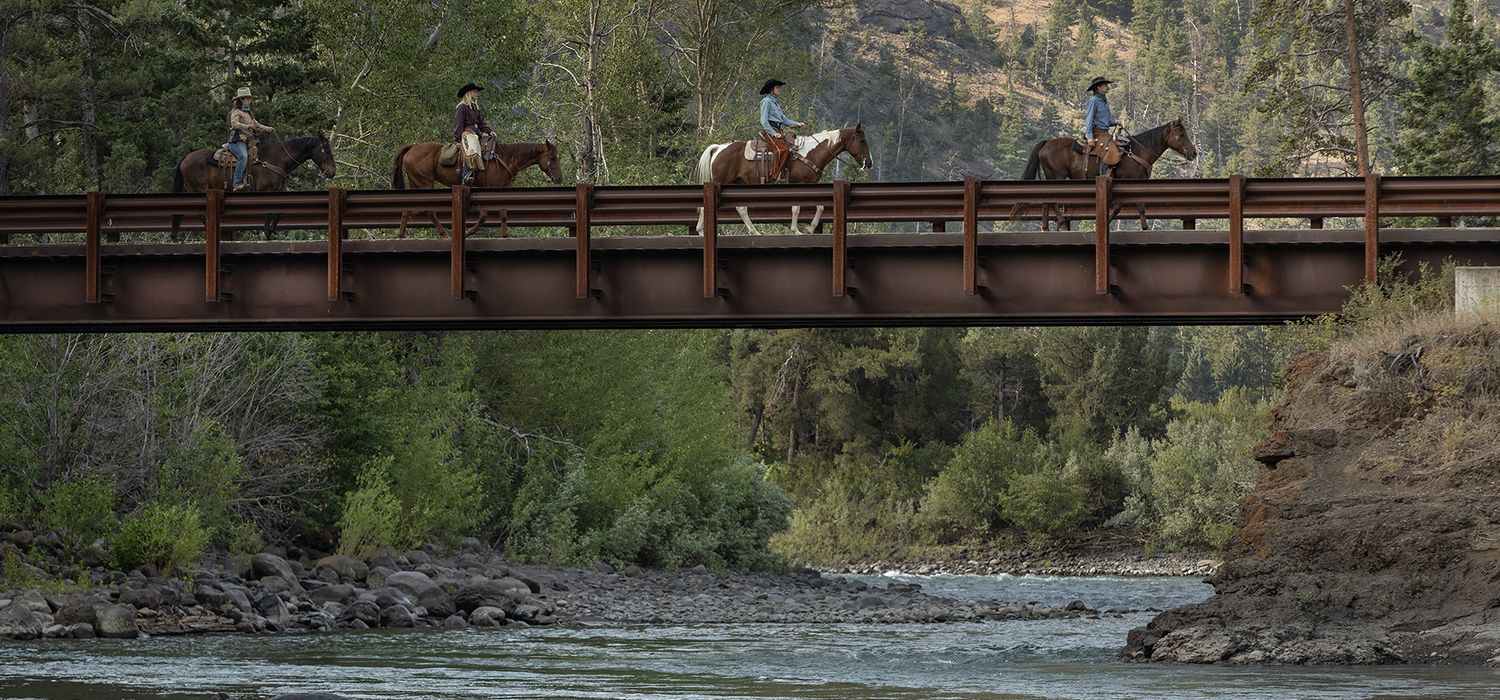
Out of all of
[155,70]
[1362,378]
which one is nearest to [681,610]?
[1362,378]

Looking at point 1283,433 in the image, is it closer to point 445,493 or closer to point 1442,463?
point 1442,463

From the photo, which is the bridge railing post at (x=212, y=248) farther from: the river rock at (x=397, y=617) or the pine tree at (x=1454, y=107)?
the pine tree at (x=1454, y=107)

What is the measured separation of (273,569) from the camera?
122 ft

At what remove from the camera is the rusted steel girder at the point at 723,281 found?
26.2 m

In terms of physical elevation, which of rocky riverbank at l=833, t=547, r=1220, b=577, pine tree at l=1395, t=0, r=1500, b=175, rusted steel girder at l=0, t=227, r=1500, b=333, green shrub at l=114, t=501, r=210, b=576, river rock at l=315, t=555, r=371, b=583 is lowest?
rocky riverbank at l=833, t=547, r=1220, b=577

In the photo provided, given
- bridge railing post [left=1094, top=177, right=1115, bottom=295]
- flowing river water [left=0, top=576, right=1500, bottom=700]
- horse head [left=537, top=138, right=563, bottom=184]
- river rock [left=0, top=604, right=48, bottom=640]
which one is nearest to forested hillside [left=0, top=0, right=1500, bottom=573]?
river rock [left=0, top=604, right=48, bottom=640]

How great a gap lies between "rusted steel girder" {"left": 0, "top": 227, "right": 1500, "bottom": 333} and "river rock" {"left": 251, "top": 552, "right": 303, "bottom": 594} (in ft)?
33.3

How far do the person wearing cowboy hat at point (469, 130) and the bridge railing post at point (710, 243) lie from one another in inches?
223

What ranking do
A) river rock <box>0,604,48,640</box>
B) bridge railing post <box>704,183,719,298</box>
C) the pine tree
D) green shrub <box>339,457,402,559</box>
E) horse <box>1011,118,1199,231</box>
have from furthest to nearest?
the pine tree → green shrub <box>339,457,402,559</box> → horse <box>1011,118,1199,231</box> → river rock <box>0,604,48,640</box> → bridge railing post <box>704,183,719,298</box>

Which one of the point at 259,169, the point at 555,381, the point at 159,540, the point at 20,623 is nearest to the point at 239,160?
the point at 259,169

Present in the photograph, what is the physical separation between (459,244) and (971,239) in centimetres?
694

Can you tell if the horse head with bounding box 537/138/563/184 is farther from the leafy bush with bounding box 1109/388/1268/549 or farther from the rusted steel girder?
the leafy bush with bounding box 1109/388/1268/549

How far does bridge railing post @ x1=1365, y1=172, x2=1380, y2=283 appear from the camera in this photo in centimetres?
2603

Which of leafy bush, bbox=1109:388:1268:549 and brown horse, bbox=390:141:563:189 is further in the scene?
leafy bush, bbox=1109:388:1268:549
